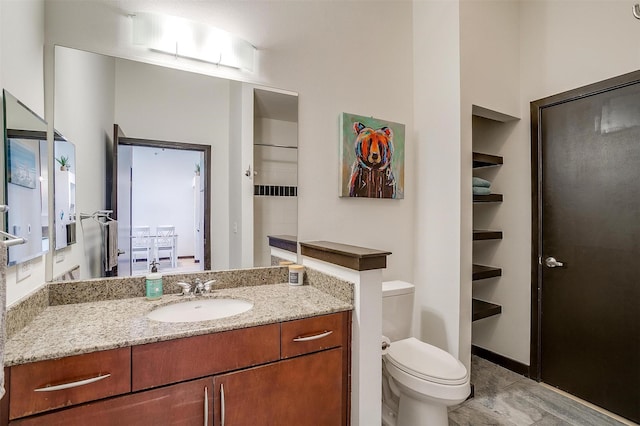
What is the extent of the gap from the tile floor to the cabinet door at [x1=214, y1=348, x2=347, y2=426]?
3.35 feet

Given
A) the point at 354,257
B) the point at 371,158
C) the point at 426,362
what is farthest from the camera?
the point at 371,158

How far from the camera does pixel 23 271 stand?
1155mm

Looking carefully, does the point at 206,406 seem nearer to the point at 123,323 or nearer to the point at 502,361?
the point at 123,323

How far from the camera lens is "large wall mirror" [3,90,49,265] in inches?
41.1

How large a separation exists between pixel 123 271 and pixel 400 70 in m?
2.18

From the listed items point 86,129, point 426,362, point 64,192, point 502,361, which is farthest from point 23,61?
point 502,361

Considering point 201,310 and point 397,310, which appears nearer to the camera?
point 201,310

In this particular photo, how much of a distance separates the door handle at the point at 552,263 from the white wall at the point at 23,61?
2.92 metres

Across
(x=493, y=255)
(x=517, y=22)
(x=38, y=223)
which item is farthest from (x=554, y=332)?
(x=38, y=223)

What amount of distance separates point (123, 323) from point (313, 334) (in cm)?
72

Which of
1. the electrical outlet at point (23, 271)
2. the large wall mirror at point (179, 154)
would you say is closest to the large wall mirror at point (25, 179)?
the electrical outlet at point (23, 271)

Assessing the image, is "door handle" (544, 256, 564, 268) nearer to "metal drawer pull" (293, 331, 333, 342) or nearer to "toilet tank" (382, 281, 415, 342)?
"toilet tank" (382, 281, 415, 342)

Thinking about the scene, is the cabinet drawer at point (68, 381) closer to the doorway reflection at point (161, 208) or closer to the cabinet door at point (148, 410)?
the cabinet door at point (148, 410)

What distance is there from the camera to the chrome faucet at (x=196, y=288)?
5.09 ft
